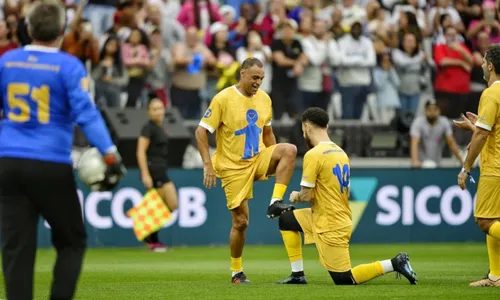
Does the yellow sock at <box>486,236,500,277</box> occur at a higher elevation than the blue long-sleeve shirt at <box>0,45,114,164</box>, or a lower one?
lower

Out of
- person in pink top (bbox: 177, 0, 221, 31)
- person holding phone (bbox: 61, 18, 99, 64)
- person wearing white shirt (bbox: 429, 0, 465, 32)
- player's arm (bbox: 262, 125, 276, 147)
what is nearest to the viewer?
player's arm (bbox: 262, 125, 276, 147)

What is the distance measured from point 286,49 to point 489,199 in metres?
11.4

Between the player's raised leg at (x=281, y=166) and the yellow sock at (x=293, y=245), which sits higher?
the player's raised leg at (x=281, y=166)

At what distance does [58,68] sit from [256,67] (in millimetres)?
4626

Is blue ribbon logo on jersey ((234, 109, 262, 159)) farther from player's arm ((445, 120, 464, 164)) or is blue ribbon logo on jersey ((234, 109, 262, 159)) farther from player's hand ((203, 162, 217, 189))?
player's arm ((445, 120, 464, 164))

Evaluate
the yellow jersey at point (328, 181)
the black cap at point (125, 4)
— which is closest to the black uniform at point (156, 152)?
the black cap at point (125, 4)

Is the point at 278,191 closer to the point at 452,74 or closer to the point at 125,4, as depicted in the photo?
the point at 125,4

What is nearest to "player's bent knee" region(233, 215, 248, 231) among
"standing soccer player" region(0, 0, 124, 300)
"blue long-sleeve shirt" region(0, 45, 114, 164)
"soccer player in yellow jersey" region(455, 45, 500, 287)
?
"soccer player in yellow jersey" region(455, 45, 500, 287)

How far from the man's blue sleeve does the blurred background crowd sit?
12728 mm

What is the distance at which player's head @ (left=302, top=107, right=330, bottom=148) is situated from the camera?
11.3 metres

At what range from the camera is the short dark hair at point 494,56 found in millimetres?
11469

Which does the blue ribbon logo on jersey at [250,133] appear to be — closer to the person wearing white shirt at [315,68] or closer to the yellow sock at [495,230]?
the yellow sock at [495,230]

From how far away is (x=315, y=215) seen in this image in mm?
11539

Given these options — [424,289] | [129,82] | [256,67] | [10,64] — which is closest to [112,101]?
[129,82]
